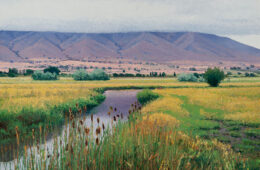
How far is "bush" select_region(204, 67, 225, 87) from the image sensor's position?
50.0 metres

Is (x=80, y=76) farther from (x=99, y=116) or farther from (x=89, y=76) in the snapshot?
(x=99, y=116)

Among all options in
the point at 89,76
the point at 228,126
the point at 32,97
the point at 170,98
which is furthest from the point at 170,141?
the point at 89,76

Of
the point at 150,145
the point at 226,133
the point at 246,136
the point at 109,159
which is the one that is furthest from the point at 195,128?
the point at 109,159

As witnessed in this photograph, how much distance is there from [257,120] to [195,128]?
506 centimetres

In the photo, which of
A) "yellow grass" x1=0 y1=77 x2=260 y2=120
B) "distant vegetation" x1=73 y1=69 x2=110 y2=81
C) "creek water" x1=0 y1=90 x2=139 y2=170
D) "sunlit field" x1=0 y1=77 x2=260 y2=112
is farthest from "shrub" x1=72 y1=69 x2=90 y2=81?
"creek water" x1=0 y1=90 x2=139 y2=170

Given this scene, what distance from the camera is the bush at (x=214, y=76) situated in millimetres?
50031

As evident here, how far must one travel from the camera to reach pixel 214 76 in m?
50.9

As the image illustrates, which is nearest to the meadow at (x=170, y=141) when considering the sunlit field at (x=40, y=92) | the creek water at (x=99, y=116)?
the creek water at (x=99, y=116)

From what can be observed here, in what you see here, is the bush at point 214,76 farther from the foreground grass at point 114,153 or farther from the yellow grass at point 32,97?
the foreground grass at point 114,153

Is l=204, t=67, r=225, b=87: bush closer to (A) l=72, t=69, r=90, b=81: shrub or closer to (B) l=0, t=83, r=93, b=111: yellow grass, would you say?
(B) l=0, t=83, r=93, b=111: yellow grass

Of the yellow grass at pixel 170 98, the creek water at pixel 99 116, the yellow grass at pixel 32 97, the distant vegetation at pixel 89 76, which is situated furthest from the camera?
the distant vegetation at pixel 89 76

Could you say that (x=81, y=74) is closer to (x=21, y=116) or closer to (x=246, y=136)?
(x=21, y=116)

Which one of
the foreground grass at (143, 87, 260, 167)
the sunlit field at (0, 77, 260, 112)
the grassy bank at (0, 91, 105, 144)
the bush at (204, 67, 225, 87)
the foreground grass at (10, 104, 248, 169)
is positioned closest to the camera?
the foreground grass at (10, 104, 248, 169)

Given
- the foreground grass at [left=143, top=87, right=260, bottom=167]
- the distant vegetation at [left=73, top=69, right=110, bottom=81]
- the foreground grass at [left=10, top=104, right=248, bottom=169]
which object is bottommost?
the foreground grass at [left=143, top=87, right=260, bottom=167]
